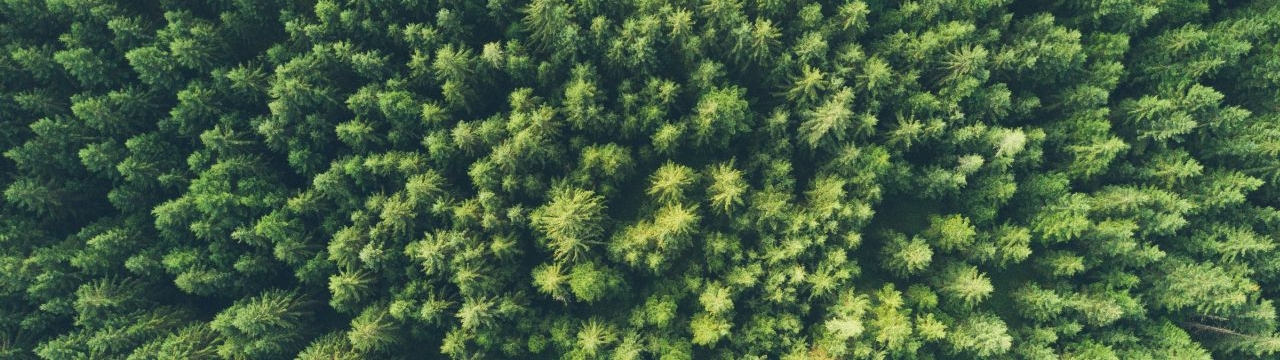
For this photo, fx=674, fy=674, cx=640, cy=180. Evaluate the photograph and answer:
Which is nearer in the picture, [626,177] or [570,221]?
[570,221]

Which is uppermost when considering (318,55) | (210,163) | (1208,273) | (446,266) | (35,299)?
(318,55)

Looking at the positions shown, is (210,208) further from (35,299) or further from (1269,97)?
(1269,97)

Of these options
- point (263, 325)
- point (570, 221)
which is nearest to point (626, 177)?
point (570, 221)

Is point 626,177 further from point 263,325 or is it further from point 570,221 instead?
point 263,325

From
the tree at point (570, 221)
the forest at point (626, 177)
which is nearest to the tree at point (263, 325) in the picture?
the forest at point (626, 177)

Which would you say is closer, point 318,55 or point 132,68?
point 318,55

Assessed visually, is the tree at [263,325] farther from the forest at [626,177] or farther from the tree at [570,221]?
the tree at [570,221]

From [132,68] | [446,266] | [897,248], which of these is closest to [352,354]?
[446,266]

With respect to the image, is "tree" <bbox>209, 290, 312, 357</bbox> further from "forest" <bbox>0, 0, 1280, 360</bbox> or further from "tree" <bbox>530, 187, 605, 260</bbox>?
"tree" <bbox>530, 187, 605, 260</bbox>
